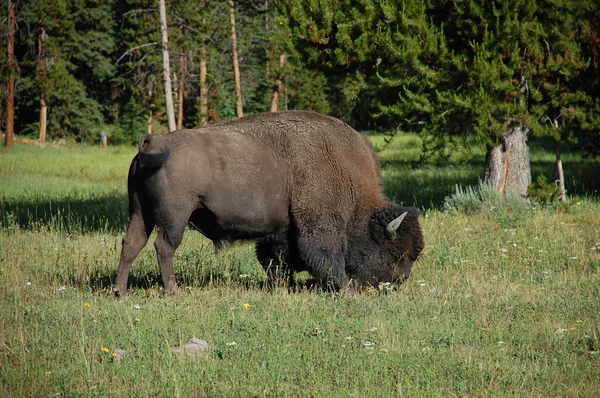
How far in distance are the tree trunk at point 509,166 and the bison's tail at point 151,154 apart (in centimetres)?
803

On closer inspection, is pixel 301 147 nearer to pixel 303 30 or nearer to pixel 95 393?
pixel 95 393

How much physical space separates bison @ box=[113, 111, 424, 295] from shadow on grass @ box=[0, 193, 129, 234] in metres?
4.68

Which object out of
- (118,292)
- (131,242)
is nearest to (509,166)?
(131,242)

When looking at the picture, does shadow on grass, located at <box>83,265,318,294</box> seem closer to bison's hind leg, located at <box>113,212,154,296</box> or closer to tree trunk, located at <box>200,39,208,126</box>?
bison's hind leg, located at <box>113,212,154,296</box>

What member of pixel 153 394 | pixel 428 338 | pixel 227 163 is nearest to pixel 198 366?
pixel 153 394

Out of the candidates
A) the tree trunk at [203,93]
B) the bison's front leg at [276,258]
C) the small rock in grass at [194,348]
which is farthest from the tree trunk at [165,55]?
the small rock in grass at [194,348]

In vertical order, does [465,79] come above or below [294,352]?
above

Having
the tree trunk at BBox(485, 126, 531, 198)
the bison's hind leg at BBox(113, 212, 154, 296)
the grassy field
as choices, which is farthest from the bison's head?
the tree trunk at BBox(485, 126, 531, 198)

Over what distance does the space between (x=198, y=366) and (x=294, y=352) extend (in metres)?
0.85

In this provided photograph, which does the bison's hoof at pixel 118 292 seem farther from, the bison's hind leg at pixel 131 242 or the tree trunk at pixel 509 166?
the tree trunk at pixel 509 166

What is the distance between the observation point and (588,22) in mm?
13328

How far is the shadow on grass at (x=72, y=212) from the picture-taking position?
1288cm

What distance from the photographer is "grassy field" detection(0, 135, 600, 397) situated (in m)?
5.27

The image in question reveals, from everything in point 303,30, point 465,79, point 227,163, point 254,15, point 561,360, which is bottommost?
point 561,360
